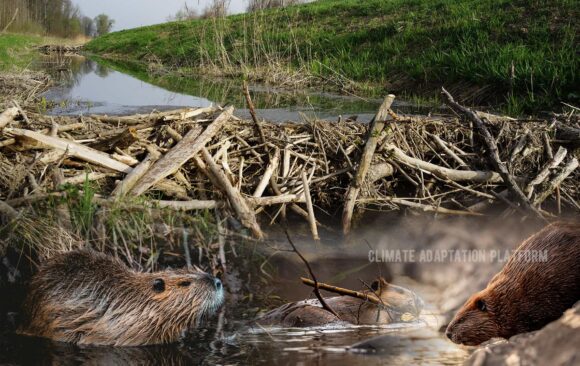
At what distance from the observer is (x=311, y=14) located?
77.2ft

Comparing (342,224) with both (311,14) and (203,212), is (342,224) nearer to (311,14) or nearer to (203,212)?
Result: (203,212)

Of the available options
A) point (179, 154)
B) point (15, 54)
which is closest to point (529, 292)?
point (179, 154)

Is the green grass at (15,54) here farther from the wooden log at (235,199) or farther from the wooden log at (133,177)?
the wooden log at (235,199)

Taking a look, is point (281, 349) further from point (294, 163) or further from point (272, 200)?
point (294, 163)

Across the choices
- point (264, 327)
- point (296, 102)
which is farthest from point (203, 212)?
point (296, 102)

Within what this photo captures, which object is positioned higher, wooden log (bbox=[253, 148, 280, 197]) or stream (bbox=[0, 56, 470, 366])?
wooden log (bbox=[253, 148, 280, 197])

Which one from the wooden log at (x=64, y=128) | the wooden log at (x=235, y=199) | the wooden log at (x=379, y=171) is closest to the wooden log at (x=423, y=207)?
the wooden log at (x=379, y=171)

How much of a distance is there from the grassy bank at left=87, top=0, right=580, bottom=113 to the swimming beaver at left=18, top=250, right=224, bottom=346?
26.1ft

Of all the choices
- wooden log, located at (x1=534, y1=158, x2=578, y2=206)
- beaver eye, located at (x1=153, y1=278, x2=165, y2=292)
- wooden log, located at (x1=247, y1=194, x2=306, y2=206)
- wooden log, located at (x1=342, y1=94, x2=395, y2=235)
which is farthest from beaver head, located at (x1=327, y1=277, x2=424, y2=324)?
wooden log, located at (x1=534, y1=158, x2=578, y2=206)

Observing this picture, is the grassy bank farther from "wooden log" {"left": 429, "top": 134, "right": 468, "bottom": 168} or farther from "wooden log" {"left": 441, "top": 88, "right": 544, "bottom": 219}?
"wooden log" {"left": 429, "top": 134, "right": 468, "bottom": 168}

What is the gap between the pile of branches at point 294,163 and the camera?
425 cm

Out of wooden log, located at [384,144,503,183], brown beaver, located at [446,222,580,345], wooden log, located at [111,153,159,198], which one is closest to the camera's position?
brown beaver, located at [446,222,580,345]

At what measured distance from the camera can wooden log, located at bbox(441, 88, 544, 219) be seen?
4479 mm

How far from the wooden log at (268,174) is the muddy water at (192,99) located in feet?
11.3
